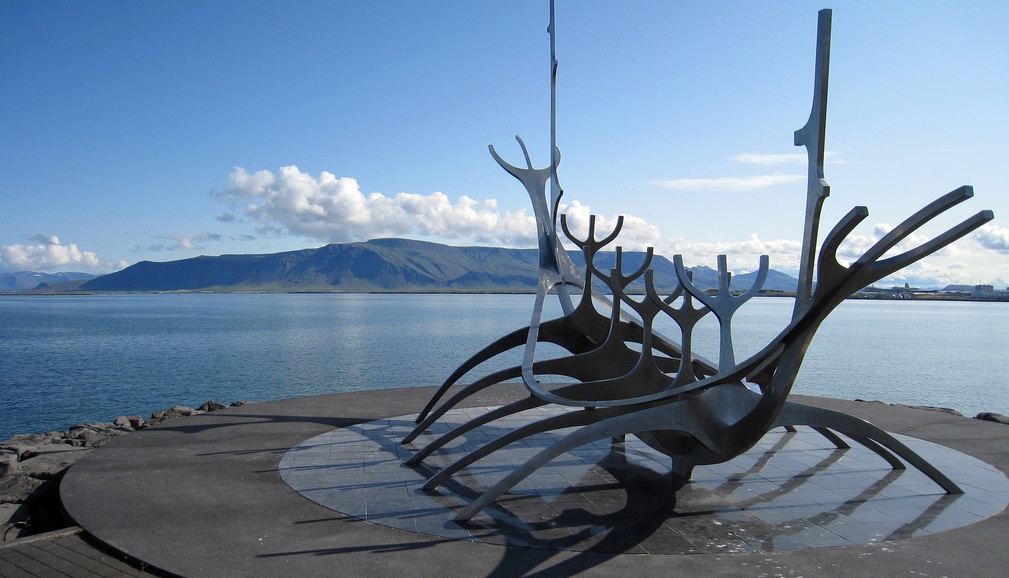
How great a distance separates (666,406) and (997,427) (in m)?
12.2

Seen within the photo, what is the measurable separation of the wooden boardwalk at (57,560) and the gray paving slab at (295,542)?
0.25 m

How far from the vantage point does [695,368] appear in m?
15.0

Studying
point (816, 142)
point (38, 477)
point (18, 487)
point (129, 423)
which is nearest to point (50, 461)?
point (38, 477)

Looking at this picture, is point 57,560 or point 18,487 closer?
point 57,560

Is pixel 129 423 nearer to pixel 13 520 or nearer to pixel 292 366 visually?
pixel 13 520

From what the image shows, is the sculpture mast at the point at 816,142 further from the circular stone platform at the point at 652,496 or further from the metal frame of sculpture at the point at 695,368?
the circular stone platform at the point at 652,496

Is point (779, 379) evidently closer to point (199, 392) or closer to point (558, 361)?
point (558, 361)

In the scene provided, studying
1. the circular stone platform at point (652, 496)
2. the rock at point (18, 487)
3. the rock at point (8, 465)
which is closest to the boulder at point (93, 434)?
the rock at point (8, 465)

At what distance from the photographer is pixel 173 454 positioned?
14.8 metres

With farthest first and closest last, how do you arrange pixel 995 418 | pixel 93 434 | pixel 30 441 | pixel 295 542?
pixel 30 441 → pixel 995 418 → pixel 93 434 → pixel 295 542

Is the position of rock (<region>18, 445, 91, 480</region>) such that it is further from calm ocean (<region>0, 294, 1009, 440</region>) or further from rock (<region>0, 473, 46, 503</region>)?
calm ocean (<region>0, 294, 1009, 440</region>)

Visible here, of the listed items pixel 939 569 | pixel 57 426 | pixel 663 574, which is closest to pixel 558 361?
pixel 663 574

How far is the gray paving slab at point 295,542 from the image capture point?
8.77m

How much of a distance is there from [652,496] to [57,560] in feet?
28.5
